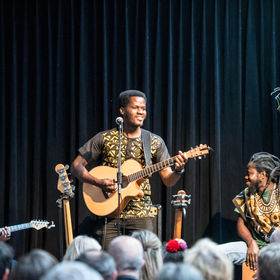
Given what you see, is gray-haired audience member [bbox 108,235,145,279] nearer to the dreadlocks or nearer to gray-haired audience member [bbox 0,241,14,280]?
gray-haired audience member [bbox 0,241,14,280]

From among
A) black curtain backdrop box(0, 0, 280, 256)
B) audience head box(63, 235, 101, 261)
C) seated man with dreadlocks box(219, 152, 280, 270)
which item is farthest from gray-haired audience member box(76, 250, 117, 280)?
black curtain backdrop box(0, 0, 280, 256)

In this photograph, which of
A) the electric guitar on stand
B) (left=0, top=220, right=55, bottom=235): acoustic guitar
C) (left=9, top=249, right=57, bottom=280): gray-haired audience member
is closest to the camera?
Result: (left=9, top=249, right=57, bottom=280): gray-haired audience member

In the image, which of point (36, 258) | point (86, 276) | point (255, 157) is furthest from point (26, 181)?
point (86, 276)

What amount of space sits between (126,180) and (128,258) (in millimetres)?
2278

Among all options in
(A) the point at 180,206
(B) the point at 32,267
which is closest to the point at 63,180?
(A) the point at 180,206

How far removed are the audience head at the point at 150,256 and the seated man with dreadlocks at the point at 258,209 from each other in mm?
1854

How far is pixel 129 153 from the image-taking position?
5016 mm

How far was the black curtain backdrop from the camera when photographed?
5949 mm

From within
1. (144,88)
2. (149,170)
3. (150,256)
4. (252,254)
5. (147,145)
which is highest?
(144,88)

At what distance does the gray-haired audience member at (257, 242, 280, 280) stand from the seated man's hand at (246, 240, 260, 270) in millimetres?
2102

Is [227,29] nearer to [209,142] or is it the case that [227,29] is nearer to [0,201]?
[209,142]

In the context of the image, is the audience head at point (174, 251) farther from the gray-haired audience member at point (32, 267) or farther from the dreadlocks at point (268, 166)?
the dreadlocks at point (268, 166)

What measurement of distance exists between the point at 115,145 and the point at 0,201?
6.88 ft

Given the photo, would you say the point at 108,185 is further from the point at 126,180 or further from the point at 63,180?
the point at 63,180
